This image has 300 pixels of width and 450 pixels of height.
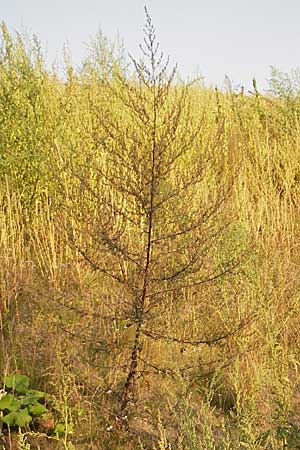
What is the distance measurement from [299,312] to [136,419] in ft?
4.34

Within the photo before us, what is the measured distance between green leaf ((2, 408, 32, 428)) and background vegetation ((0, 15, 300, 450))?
0.34ft

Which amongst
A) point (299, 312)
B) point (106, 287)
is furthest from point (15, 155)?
point (299, 312)

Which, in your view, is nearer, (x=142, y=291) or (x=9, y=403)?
(x=9, y=403)

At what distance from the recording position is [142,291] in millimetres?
2527

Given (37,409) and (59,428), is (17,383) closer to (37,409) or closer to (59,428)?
(37,409)

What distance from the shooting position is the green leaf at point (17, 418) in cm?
220

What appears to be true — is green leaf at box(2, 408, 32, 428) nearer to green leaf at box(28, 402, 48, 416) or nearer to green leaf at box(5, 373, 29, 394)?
green leaf at box(28, 402, 48, 416)

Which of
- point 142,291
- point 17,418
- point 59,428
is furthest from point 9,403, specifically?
point 142,291

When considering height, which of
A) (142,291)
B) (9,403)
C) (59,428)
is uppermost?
(142,291)

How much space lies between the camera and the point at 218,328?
A: 125 inches

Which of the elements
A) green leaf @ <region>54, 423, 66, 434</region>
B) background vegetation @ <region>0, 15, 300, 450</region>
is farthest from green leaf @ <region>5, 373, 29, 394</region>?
green leaf @ <region>54, 423, 66, 434</region>

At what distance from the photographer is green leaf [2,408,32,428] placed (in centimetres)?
220

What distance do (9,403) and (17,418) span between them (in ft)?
0.28

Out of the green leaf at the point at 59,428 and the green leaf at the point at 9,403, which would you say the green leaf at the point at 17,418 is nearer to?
the green leaf at the point at 9,403
